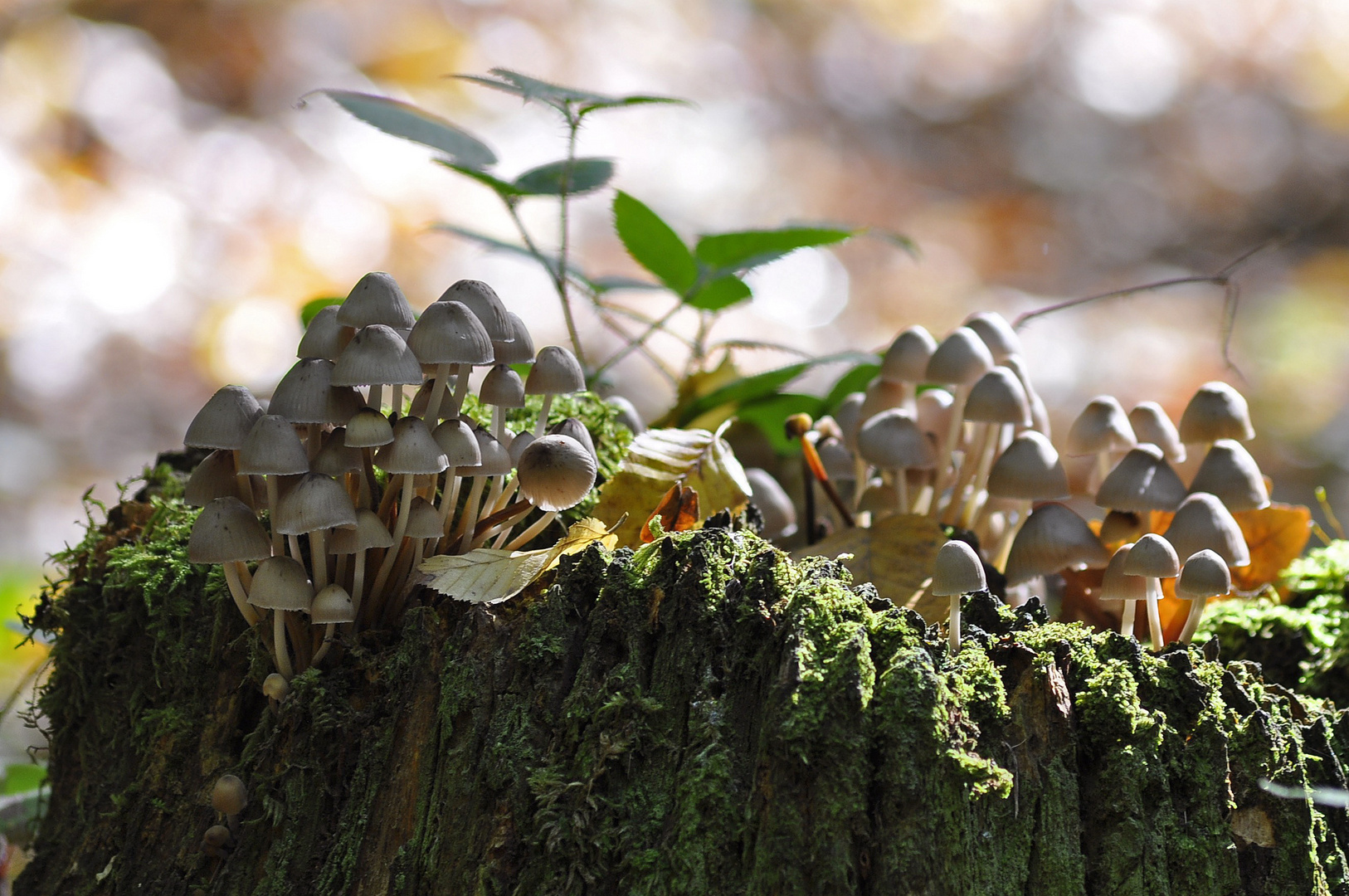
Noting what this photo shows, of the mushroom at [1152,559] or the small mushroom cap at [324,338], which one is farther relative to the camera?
the mushroom at [1152,559]

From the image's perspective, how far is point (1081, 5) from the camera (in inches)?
524

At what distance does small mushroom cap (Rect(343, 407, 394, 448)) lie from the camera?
175 centimetres

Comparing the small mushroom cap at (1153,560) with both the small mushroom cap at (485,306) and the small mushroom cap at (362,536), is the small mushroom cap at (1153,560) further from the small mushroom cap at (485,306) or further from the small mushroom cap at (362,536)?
the small mushroom cap at (362,536)

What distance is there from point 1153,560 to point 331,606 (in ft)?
5.46

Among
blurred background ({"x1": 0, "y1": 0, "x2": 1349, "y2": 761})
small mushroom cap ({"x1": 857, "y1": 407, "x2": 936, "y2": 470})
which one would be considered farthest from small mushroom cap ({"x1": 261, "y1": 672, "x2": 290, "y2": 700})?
blurred background ({"x1": 0, "y1": 0, "x2": 1349, "y2": 761})

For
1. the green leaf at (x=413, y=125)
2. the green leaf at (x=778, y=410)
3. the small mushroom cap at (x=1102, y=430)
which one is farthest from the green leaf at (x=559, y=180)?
the small mushroom cap at (x=1102, y=430)

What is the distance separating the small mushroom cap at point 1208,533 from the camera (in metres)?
2.12

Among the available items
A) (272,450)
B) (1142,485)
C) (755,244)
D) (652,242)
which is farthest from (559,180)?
(1142,485)

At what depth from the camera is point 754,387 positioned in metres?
3.33

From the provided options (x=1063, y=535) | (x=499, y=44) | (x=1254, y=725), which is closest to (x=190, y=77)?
(x=499, y=44)

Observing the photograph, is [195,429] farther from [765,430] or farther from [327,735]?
[765,430]

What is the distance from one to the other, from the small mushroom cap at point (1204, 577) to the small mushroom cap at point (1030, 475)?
0.47 meters

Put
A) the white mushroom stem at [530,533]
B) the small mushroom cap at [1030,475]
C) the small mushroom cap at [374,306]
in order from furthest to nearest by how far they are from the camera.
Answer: the small mushroom cap at [1030,475] → the white mushroom stem at [530,533] → the small mushroom cap at [374,306]

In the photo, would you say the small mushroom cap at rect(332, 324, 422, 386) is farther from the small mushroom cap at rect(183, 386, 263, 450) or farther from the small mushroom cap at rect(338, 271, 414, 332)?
the small mushroom cap at rect(183, 386, 263, 450)
